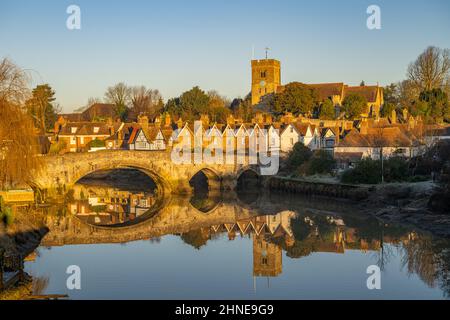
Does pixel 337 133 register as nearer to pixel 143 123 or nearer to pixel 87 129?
pixel 143 123

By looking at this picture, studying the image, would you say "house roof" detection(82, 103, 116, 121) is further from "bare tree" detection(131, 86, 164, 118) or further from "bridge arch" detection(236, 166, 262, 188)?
"bridge arch" detection(236, 166, 262, 188)

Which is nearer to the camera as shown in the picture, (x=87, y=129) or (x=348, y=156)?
(x=348, y=156)

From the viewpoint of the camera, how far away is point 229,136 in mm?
48438

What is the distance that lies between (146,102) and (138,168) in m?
37.9

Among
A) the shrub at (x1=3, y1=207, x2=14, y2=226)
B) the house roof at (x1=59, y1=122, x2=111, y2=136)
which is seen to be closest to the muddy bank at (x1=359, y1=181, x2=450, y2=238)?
the shrub at (x1=3, y1=207, x2=14, y2=226)

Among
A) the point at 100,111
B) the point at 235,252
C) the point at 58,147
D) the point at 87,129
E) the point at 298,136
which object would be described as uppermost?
the point at 100,111

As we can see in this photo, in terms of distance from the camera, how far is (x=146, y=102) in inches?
2958

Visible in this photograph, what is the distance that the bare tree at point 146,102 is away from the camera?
70.2 metres

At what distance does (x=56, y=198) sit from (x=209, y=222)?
9710 mm

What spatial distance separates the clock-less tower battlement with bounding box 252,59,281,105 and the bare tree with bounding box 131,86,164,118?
10.8 m

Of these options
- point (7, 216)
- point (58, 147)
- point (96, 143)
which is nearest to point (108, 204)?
point (7, 216)

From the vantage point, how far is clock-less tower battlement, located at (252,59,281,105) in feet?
235

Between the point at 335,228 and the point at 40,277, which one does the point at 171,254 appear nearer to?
the point at 40,277
